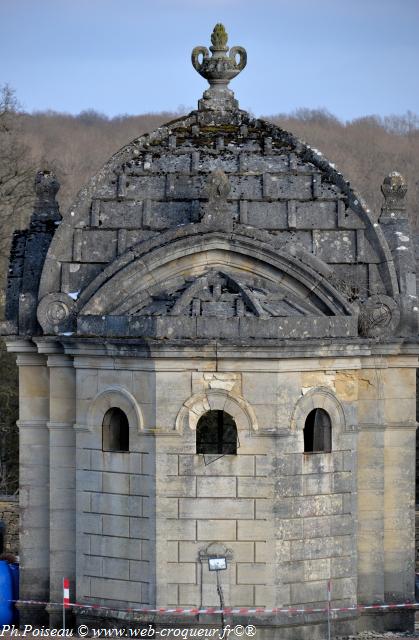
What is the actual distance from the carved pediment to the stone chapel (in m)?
0.04

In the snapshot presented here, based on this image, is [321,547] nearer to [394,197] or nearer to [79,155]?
[394,197]

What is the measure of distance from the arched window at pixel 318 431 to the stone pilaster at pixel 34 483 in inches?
161

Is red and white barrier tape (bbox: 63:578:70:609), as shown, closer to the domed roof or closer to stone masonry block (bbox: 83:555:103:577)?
stone masonry block (bbox: 83:555:103:577)

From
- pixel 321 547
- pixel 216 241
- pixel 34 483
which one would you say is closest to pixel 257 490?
pixel 321 547

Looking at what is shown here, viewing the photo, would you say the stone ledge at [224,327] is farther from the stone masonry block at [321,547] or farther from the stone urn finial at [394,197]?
the stone urn finial at [394,197]

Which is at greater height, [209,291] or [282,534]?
[209,291]

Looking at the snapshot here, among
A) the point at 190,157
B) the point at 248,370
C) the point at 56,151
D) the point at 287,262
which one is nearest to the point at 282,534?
the point at 248,370

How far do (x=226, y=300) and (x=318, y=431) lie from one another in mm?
2458

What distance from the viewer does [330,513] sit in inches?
982

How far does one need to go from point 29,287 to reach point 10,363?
17.6 m

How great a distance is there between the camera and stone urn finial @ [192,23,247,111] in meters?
27.5

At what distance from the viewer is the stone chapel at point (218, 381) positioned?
957 inches

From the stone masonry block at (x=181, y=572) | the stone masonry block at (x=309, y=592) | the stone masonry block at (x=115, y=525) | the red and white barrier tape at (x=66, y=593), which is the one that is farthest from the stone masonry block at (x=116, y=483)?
the stone masonry block at (x=309, y=592)

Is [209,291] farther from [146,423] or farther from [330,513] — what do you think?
[330,513]
